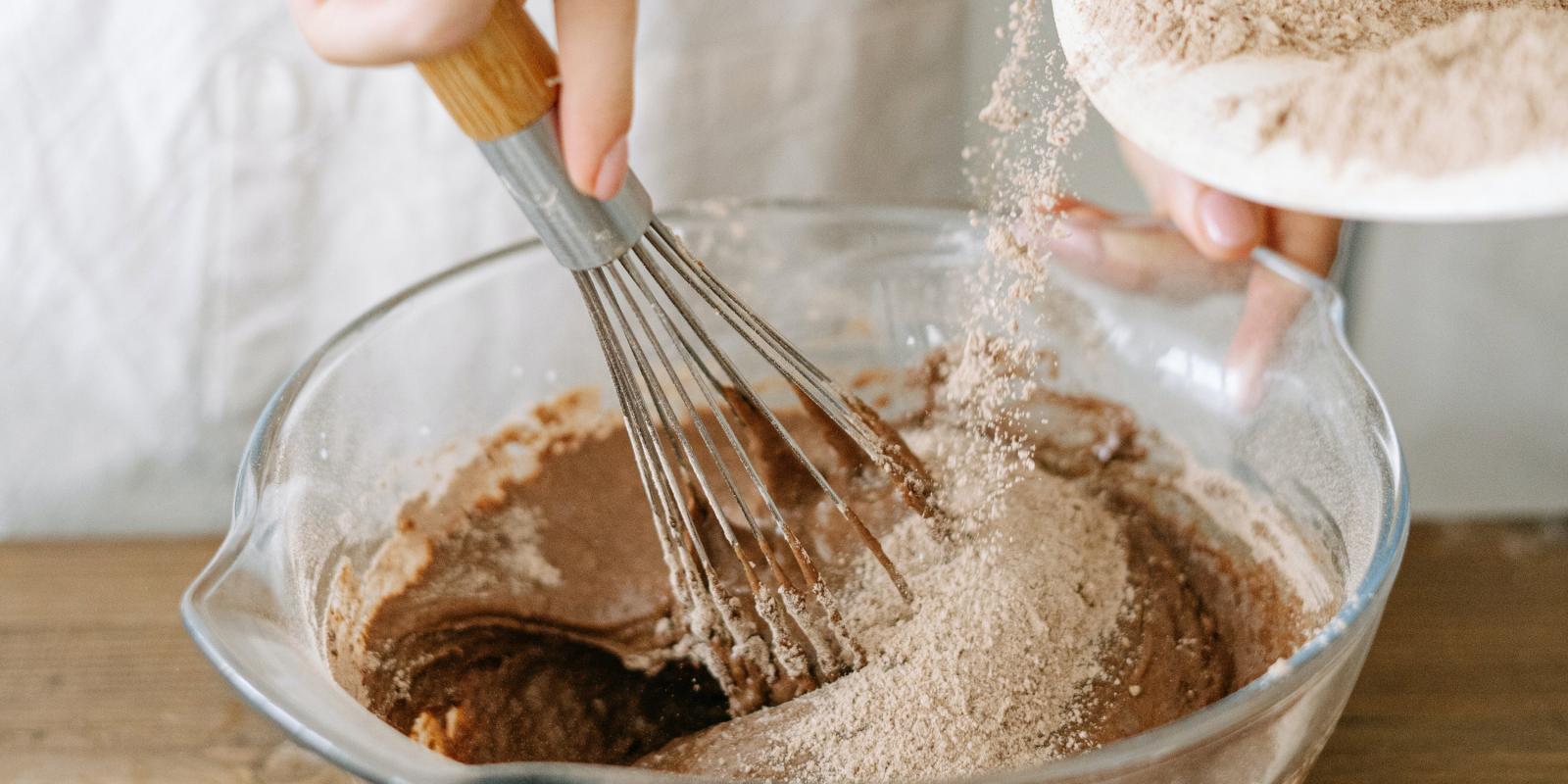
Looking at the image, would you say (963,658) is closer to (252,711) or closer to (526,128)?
(526,128)

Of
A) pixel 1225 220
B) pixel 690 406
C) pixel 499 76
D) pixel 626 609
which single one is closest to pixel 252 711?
pixel 626 609

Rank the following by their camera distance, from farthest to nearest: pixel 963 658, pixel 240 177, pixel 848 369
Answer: pixel 240 177 → pixel 848 369 → pixel 963 658

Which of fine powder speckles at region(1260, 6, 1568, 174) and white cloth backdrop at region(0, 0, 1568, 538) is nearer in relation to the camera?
fine powder speckles at region(1260, 6, 1568, 174)

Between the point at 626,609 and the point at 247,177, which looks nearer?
the point at 626,609

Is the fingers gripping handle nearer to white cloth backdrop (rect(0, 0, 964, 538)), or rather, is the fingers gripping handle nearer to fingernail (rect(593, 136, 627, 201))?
fingernail (rect(593, 136, 627, 201))

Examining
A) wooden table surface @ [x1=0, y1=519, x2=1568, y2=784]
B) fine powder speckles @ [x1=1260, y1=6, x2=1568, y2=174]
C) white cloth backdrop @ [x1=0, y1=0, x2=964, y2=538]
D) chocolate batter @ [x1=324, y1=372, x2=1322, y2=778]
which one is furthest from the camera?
white cloth backdrop @ [x1=0, y1=0, x2=964, y2=538]

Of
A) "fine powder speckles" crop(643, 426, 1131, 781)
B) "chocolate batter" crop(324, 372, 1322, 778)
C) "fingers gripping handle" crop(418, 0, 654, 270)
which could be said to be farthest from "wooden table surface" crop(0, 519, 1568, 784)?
"fingers gripping handle" crop(418, 0, 654, 270)
